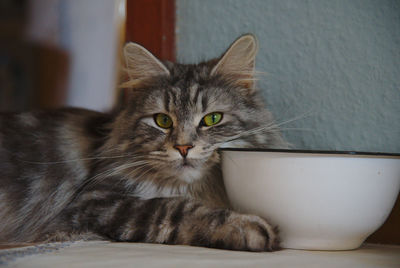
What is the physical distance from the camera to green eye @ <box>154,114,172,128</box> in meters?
1.41

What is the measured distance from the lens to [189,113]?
1.36 meters

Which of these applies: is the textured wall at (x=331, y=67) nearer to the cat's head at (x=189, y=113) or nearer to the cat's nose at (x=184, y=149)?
the cat's head at (x=189, y=113)

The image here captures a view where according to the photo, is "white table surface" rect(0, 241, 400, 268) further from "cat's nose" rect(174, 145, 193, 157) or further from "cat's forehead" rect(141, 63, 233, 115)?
"cat's forehead" rect(141, 63, 233, 115)

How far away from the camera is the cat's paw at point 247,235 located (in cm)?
105

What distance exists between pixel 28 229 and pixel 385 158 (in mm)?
1102

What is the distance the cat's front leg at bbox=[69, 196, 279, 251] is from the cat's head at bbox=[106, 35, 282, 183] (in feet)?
0.43

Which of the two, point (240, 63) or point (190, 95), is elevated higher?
point (240, 63)

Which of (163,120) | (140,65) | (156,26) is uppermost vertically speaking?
(156,26)

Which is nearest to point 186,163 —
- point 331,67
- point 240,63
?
point 240,63

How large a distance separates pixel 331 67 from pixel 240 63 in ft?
1.04

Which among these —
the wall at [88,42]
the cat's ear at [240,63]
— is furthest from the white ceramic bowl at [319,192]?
the wall at [88,42]

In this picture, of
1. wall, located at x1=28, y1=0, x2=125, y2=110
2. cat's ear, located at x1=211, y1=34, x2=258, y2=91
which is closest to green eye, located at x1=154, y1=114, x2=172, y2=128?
cat's ear, located at x1=211, y1=34, x2=258, y2=91

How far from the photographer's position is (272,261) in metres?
0.93

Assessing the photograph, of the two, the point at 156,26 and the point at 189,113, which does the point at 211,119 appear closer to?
the point at 189,113
